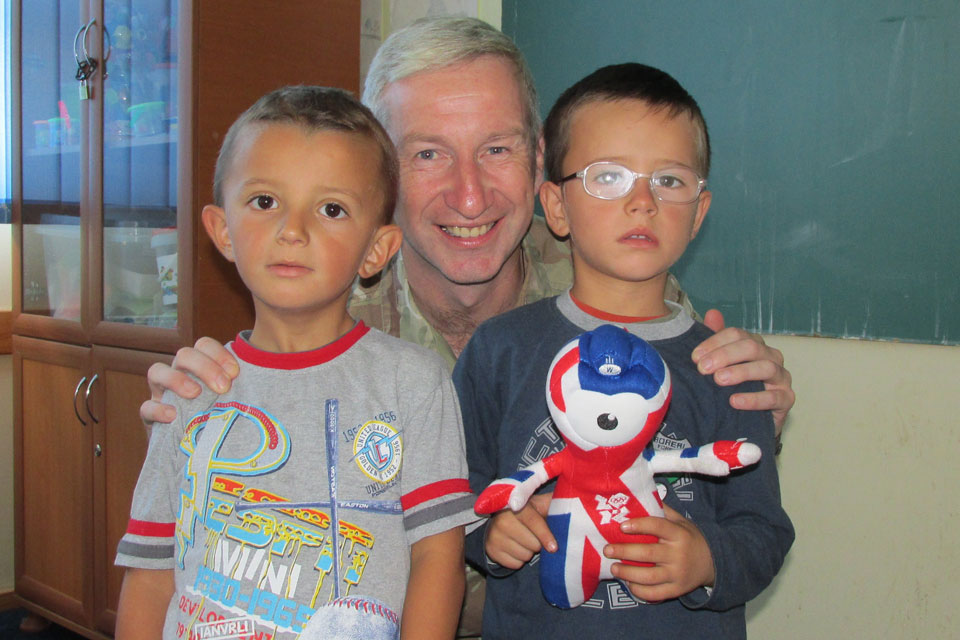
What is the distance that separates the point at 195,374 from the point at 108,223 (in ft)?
5.78

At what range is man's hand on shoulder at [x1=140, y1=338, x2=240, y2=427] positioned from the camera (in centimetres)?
105

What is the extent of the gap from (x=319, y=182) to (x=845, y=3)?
4.60ft

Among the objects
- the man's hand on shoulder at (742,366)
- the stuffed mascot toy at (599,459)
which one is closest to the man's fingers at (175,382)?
the stuffed mascot toy at (599,459)

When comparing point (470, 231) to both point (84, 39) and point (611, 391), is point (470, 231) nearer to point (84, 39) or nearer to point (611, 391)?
point (611, 391)

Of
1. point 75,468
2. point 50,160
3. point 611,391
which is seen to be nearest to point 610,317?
point 611,391

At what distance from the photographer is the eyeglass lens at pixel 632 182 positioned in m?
1.07

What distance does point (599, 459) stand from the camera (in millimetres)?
907

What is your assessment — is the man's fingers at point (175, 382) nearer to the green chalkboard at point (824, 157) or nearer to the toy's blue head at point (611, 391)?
the toy's blue head at point (611, 391)

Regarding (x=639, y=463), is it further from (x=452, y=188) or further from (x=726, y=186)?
(x=726, y=186)

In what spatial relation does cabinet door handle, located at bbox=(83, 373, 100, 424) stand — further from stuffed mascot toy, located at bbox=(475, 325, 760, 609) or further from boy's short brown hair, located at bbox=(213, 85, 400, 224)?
stuffed mascot toy, located at bbox=(475, 325, 760, 609)

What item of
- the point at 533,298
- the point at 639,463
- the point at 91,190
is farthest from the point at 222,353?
the point at 91,190

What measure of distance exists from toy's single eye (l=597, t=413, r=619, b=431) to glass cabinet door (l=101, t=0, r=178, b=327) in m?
1.86

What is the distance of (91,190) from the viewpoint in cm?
258

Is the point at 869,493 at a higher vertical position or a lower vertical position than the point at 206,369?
lower
